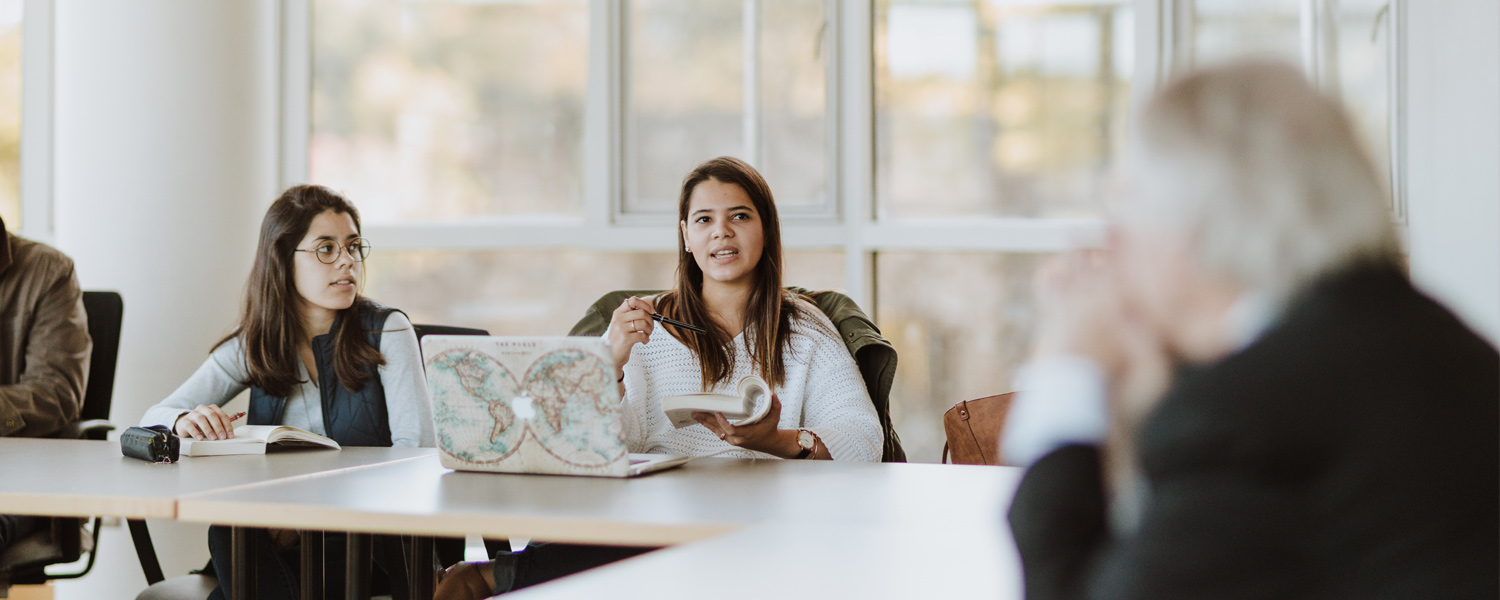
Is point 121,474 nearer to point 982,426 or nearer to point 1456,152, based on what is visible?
point 982,426

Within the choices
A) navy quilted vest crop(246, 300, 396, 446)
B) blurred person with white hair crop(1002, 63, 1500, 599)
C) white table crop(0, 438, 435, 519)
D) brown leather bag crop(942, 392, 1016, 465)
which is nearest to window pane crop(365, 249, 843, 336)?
navy quilted vest crop(246, 300, 396, 446)

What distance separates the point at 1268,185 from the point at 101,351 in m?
2.90

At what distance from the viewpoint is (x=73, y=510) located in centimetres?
163

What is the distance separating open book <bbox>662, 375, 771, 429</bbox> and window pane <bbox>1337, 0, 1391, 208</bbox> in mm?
2434

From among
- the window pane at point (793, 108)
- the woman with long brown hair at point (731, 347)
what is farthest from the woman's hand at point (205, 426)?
the window pane at point (793, 108)

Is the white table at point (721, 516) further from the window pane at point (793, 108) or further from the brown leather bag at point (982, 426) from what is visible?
the window pane at point (793, 108)

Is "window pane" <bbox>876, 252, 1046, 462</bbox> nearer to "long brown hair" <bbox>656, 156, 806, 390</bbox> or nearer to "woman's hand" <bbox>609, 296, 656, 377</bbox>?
"long brown hair" <bbox>656, 156, 806, 390</bbox>

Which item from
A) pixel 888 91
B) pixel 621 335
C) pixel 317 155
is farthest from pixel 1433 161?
pixel 317 155

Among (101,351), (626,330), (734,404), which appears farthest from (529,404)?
(101,351)

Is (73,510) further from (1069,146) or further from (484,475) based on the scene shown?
(1069,146)

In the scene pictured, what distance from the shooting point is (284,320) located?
2.43m

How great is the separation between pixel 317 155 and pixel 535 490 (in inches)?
116

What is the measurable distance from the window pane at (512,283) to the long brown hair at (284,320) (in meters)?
1.51

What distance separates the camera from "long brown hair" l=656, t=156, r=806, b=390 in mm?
2371
